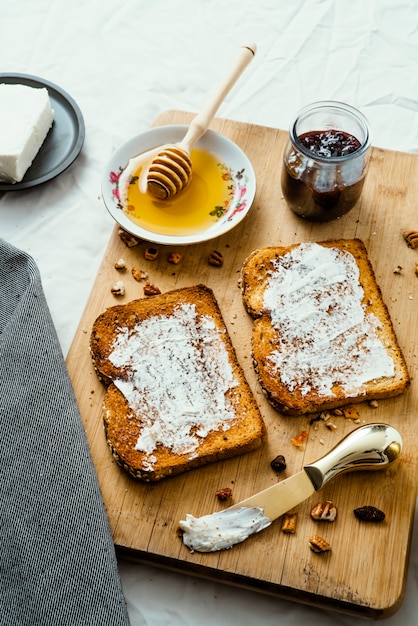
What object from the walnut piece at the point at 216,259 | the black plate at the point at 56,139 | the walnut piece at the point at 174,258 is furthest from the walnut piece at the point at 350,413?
the black plate at the point at 56,139

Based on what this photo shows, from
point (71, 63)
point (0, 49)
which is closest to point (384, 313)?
point (71, 63)

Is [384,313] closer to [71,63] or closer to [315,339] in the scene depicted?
[315,339]

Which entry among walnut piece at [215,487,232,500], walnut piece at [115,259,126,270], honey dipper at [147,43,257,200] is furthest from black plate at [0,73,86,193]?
walnut piece at [215,487,232,500]

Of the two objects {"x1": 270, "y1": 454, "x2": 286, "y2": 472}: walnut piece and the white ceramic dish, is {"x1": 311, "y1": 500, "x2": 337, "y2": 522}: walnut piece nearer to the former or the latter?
{"x1": 270, "y1": 454, "x2": 286, "y2": 472}: walnut piece

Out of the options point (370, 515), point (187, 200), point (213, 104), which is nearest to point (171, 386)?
point (370, 515)

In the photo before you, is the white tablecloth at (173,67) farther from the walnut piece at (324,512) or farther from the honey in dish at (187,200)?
the walnut piece at (324,512)

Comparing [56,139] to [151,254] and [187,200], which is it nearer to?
[187,200]
